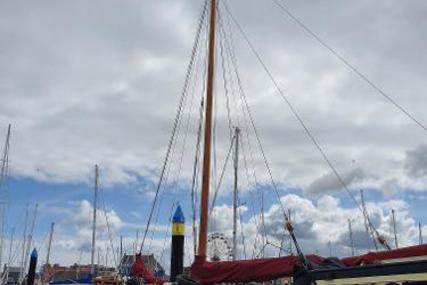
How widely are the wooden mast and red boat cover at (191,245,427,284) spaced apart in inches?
75.7

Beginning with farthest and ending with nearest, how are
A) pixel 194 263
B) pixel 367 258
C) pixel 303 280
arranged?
pixel 194 263 → pixel 367 258 → pixel 303 280

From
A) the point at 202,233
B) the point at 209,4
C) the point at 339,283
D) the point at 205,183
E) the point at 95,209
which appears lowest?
the point at 339,283

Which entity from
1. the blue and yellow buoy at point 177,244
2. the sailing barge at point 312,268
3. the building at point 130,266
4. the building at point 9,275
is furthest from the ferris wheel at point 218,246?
the building at point 9,275

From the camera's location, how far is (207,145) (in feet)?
74.3

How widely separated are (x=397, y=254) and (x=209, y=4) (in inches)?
627

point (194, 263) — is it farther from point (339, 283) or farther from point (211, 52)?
point (211, 52)

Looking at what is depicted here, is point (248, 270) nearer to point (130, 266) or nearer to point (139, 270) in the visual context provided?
point (139, 270)

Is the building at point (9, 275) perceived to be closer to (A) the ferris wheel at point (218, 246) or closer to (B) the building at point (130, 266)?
(B) the building at point (130, 266)

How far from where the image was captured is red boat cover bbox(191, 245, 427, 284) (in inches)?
595

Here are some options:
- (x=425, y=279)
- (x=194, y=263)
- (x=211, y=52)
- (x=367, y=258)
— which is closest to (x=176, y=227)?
(x=194, y=263)

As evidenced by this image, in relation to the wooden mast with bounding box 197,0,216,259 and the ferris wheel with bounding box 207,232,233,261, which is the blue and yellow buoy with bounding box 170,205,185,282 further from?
the ferris wheel with bounding box 207,232,233,261

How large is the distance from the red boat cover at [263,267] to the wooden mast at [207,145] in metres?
1.92

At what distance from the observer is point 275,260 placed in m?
15.4

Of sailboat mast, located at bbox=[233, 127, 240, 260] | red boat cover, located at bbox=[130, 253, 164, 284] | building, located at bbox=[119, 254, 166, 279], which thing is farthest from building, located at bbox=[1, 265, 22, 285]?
red boat cover, located at bbox=[130, 253, 164, 284]
